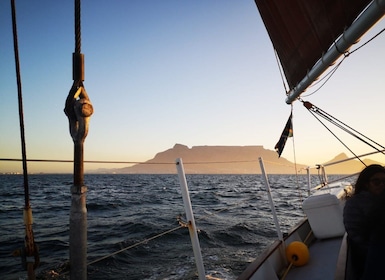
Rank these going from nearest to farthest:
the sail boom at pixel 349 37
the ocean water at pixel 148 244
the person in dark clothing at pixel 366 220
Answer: the person in dark clothing at pixel 366 220, the sail boom at pixel 349 37, the ocean water at pixel 148 244

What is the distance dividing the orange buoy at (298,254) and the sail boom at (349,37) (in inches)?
120

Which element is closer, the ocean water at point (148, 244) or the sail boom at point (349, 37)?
the sail boom at point (349, 37)

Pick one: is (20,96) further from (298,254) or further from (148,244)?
(148,244)

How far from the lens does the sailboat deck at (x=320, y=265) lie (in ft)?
11.6

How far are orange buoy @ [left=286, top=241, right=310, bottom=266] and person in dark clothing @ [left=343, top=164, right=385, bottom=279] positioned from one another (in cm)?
163

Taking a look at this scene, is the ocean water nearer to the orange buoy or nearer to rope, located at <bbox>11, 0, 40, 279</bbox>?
the orange buoy

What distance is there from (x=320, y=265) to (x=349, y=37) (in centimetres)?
336

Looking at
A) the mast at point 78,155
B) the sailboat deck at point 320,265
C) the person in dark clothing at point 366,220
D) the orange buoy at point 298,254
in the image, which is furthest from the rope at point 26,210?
the orange buoy at point 298,254

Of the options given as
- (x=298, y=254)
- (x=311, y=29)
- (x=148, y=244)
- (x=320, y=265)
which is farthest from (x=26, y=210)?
(x=148, y=244)

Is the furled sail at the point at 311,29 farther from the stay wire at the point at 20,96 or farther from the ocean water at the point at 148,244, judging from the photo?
the stay wire at the point at 20,96

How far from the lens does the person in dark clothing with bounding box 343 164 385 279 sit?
1658 millimetres

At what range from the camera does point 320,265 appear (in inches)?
151

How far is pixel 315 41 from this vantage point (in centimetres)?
438

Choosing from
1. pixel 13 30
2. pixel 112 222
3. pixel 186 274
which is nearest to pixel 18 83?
pixel 13 30
